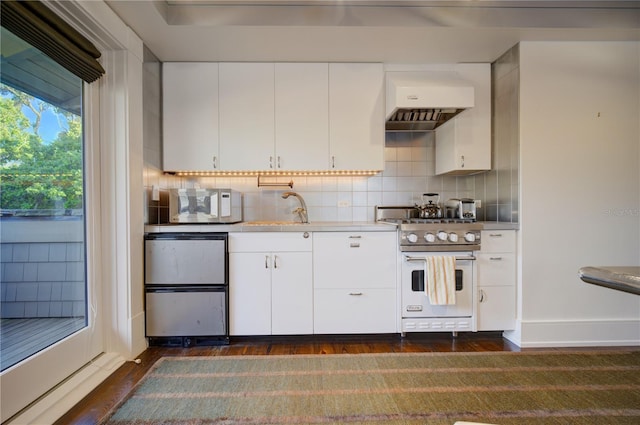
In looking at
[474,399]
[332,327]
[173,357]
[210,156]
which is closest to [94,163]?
[210,156]

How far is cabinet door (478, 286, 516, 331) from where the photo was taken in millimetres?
2438

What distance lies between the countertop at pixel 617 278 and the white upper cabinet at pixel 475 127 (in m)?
1.72

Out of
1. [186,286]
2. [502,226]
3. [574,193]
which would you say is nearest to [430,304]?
[502,226]

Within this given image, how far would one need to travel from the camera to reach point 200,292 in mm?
2355

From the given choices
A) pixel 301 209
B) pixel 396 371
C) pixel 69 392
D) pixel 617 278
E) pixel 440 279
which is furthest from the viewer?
pixel 301 209

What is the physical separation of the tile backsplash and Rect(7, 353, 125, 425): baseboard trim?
1.56 m

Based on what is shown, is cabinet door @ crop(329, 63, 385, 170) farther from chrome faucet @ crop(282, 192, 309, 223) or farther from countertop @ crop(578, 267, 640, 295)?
countertop @ crop(578, 267, 640, 295)

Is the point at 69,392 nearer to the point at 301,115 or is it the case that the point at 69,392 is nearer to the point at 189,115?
the point at 189,115

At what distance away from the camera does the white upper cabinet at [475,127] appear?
8.93 ft

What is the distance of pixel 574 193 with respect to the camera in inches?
94.0

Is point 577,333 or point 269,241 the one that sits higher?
point 269,241

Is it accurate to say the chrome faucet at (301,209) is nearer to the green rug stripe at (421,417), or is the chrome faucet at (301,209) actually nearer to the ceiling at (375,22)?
the ceiling at (375,22)

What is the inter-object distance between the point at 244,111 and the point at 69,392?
7.19 ft

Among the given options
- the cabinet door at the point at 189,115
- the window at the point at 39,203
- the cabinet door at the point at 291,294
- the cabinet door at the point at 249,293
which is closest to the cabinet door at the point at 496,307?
the cabinet door at the point at 291,294
